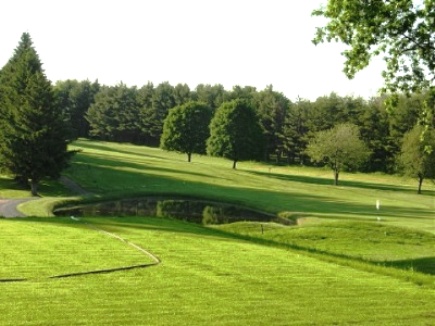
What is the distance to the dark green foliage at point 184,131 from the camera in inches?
4316

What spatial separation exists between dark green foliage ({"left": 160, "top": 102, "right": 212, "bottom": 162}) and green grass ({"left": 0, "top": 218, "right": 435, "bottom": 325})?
88.7 meters

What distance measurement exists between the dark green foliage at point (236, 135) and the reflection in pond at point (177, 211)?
1654 inches

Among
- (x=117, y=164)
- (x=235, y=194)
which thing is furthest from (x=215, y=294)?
(x=117, y=164)

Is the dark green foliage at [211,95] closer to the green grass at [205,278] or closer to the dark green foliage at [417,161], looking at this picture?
the dark green foliage at [417,161]

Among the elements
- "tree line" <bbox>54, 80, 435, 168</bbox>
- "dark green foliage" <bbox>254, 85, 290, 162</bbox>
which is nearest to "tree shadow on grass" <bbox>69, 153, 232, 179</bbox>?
"tree line" <bbox>54, 80, 435, 168</bbox>

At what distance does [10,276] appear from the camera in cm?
1481

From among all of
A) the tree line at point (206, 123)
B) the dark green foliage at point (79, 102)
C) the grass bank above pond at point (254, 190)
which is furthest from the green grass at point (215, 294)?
the dark green foliage at point (79, 102)

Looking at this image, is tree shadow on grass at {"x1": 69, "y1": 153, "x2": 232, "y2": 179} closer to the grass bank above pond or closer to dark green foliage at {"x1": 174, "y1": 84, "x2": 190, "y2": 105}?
the grass bank above pond

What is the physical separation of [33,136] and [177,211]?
18.6 metres

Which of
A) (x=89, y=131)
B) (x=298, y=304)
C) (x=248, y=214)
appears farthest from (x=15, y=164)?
(x=89, y=131)

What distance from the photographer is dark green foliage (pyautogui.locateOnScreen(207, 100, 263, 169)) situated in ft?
338

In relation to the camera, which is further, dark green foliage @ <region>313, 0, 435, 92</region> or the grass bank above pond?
the grass bank above pond

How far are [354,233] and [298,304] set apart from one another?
2588 centimetres

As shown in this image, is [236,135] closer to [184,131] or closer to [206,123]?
[184,131]
